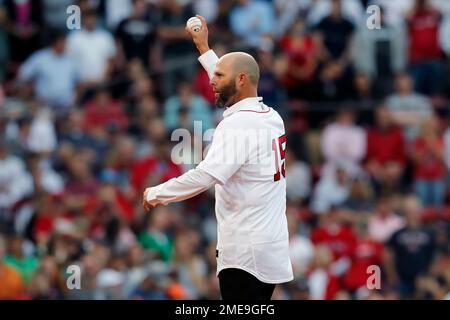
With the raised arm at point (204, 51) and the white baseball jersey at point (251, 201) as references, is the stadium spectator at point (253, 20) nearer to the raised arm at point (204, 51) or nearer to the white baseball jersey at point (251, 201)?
the raised arm at point (204, 51)

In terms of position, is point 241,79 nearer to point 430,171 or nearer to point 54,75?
point 430,171

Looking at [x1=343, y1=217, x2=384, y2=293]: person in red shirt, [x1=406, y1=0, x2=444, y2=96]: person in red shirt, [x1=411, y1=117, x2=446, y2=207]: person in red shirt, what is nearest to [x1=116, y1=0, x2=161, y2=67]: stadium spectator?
[x1=406, y1=0, x2=444, y2=96]: person in red shirt

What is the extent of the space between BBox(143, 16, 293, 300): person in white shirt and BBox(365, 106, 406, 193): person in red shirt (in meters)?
8.29

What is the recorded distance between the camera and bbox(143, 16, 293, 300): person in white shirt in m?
8.30

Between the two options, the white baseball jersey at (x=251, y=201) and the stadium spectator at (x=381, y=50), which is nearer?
the white baseball jersey at (x=251, y=201)

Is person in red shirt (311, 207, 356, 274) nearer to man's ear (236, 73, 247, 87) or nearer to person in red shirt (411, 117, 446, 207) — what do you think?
person in red shirt (411, 117, 446, 207)

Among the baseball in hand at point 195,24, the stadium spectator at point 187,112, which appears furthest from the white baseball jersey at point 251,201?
the stadium spectator at point 187,112

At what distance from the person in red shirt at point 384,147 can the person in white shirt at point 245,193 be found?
27.2ft

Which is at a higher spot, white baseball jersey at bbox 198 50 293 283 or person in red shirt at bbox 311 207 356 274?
white baseball jersey at bbox 198 50 293 283

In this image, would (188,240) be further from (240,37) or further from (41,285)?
(240,37)

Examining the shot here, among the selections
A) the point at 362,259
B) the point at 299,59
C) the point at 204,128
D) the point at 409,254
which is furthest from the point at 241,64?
the point at 299,59

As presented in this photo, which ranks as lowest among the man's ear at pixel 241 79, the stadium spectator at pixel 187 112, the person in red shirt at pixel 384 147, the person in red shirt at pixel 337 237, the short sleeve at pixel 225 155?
the person in red shirt at pixel 337 237

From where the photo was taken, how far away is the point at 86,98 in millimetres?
17234

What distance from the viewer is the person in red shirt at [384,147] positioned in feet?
54.7
